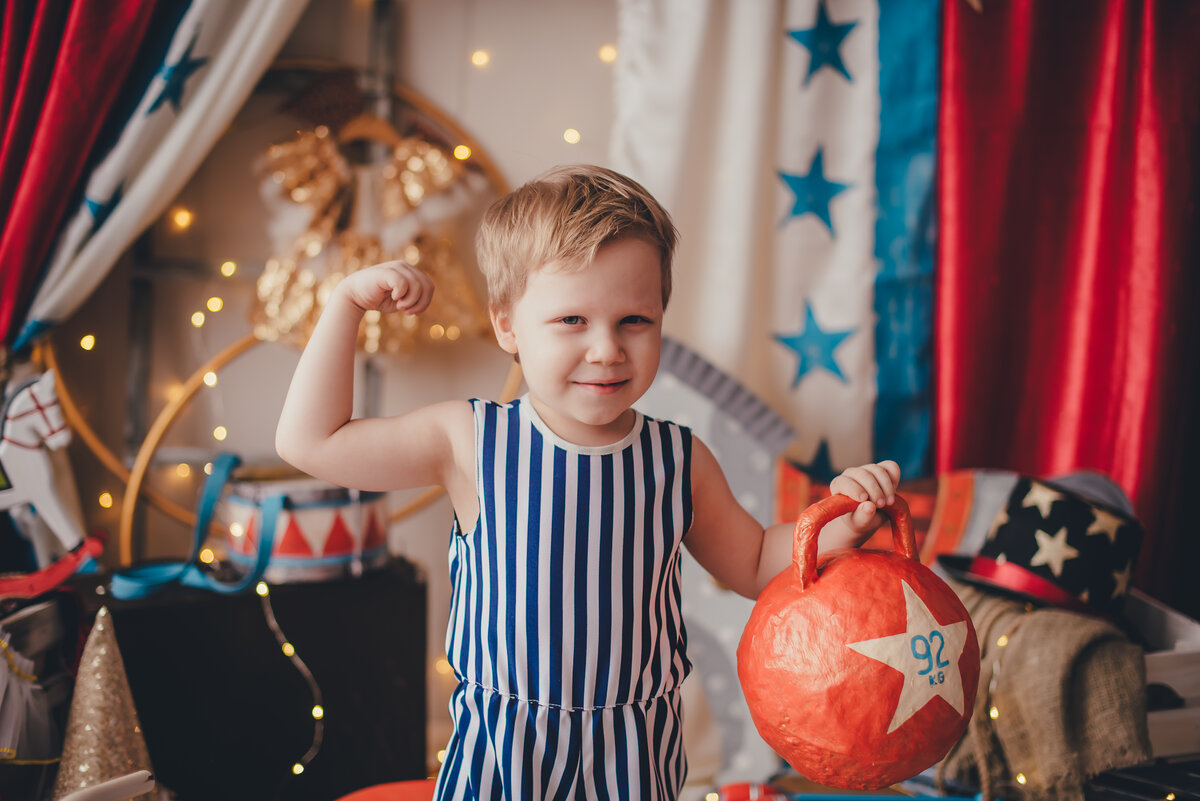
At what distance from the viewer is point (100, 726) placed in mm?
1050

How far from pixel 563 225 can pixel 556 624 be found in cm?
34

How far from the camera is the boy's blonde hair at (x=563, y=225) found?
670 mm

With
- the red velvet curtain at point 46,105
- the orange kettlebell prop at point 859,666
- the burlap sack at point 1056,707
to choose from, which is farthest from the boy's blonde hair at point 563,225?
the red velvet curtain at point 46,105

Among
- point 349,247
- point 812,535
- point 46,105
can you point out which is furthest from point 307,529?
point 812,535

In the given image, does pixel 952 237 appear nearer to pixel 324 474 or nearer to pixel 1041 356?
pixel 1041 356

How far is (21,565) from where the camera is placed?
141 cm

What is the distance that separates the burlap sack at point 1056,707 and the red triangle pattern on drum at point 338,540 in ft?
3.34

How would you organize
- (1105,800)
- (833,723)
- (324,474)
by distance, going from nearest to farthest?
(833,723) → (324,474) → (1105,800)

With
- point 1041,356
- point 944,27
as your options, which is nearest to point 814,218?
point 944,27

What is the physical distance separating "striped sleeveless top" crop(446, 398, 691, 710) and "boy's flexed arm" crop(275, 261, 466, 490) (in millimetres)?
82

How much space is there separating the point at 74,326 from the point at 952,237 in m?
1.74

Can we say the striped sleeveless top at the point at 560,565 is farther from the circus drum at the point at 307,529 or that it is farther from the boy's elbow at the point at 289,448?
the circus drum at the point at 307,529

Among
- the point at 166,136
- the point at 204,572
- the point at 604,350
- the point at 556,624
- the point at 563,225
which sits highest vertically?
the point at 166,136

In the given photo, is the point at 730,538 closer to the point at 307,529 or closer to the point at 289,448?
the point at 289,448
